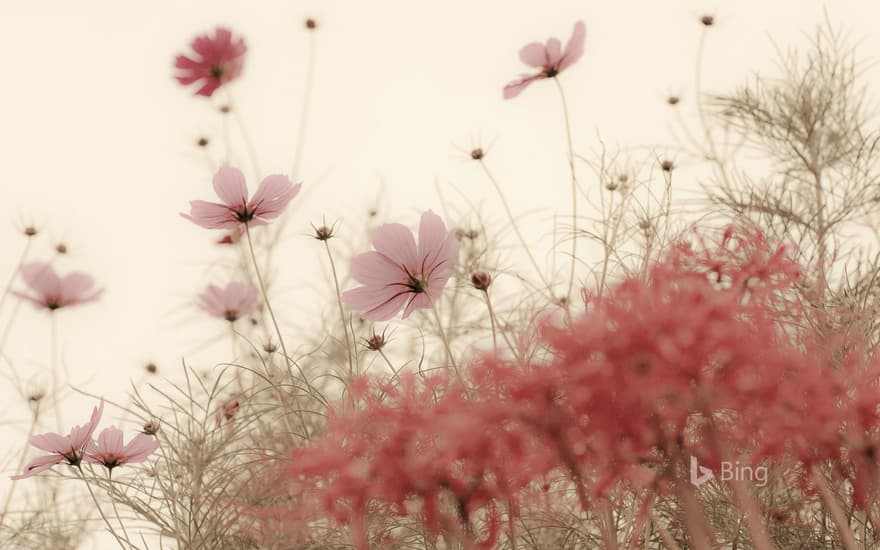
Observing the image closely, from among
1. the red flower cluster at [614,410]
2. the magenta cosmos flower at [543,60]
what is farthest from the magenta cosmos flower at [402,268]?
the magenta cosmos flower at [543,60]

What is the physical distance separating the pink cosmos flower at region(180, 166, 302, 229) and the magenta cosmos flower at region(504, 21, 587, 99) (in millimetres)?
325

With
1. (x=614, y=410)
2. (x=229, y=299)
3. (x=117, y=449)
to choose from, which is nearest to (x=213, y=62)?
(x=229, y=299)

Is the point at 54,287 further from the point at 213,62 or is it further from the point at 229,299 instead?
the point at 213,62

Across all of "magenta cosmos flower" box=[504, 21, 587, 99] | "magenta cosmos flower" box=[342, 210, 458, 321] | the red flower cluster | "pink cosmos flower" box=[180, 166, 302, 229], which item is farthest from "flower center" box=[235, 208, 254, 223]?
"magenta cosmos flower" box=[504, 21, 587, 99]

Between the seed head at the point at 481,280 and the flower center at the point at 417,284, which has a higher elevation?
the flower center at the point at 417,284

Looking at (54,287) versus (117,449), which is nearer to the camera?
(117,449)

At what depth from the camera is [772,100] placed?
1.08m

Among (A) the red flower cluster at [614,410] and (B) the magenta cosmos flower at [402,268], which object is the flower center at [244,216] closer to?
(B) the magenta cosmos flower at [402,268]

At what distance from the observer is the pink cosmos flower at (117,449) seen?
1.87ft

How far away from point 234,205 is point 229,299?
14.8 inches

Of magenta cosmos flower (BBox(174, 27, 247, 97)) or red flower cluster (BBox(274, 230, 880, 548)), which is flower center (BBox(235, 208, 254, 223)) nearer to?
red flower cluster (BBox(274, 230, 880, 548))

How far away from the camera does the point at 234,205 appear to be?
23.4 inches

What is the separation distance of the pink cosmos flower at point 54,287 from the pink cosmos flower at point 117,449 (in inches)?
17.1

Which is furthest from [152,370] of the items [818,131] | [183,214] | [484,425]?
[818,131]
